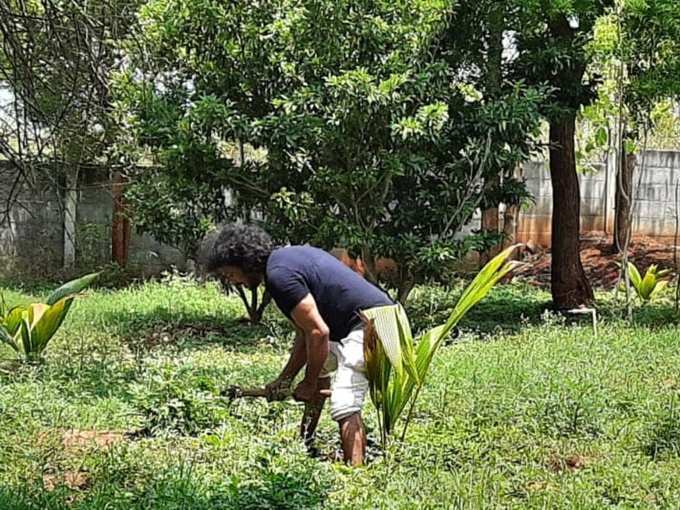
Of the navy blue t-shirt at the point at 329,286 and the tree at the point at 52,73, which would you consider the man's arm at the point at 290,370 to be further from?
the tree at the point at 52,73

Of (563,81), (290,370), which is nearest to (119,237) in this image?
(563,81)

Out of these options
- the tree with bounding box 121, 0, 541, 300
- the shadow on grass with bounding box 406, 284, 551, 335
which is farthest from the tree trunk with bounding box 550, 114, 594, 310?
the tree with bounding box 121, 0, 541, 300

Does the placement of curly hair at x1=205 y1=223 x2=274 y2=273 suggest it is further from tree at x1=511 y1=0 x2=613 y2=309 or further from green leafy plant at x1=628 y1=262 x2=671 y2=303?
green leafy plant at x1=628 y1=262 x2=671 y2=303

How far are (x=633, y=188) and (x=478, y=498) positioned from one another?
12.0 m

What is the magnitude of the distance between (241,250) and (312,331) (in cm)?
52

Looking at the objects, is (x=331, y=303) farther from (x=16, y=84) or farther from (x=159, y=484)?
(x=16, y=84)

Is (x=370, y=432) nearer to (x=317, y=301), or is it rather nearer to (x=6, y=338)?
(x=317, y=301)

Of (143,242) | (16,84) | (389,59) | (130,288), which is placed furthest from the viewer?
(143,242)

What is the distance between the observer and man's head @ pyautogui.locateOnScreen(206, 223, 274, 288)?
408 centimetres

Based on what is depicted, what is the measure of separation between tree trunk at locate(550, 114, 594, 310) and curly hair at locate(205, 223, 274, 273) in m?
6.72

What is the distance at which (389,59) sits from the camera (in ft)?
25.8

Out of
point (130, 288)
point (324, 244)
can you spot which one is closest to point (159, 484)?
point (324, 244)

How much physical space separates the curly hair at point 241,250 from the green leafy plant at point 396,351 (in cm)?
57

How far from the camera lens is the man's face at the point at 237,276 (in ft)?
13.6
